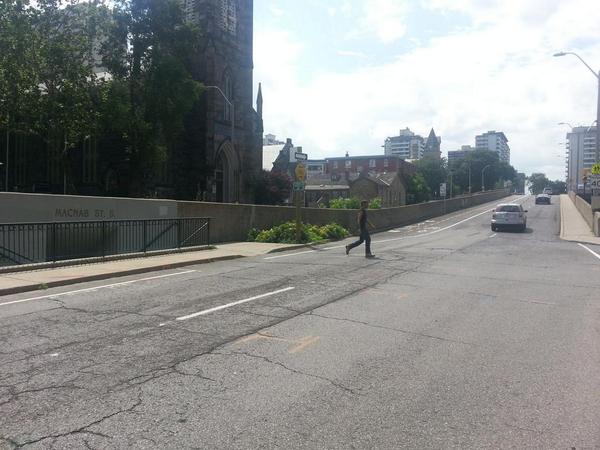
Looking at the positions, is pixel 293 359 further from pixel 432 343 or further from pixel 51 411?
pixel 51 411

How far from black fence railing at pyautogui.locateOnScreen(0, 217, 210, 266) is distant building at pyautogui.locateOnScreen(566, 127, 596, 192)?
5969 cm

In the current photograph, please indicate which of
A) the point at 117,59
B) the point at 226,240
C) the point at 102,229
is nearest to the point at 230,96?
the point at 117,59

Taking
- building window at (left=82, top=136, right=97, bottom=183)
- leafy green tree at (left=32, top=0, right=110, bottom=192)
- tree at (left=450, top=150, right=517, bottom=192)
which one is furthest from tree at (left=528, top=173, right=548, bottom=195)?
leafy green tree at (left=32, top=0, right=110, bottom=192)

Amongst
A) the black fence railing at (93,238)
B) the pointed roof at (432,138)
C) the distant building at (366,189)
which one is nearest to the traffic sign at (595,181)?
the black fence railing at (93,238)

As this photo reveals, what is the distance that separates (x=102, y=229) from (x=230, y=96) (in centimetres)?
3721

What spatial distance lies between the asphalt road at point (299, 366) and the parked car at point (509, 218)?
70.8 feet

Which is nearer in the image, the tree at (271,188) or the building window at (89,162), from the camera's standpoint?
the building window at (89,162)

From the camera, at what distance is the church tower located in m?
46.6

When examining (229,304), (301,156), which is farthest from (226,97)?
(229,304)

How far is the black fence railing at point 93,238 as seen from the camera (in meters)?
13.6

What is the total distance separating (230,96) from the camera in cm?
5022

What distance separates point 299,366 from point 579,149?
81285 millimetres

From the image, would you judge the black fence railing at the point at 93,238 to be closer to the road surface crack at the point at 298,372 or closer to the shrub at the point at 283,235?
the shrub at the point at 283,235

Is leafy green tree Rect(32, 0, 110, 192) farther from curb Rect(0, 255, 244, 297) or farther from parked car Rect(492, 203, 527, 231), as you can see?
parked car Rect(492, 203, 527, 231)
